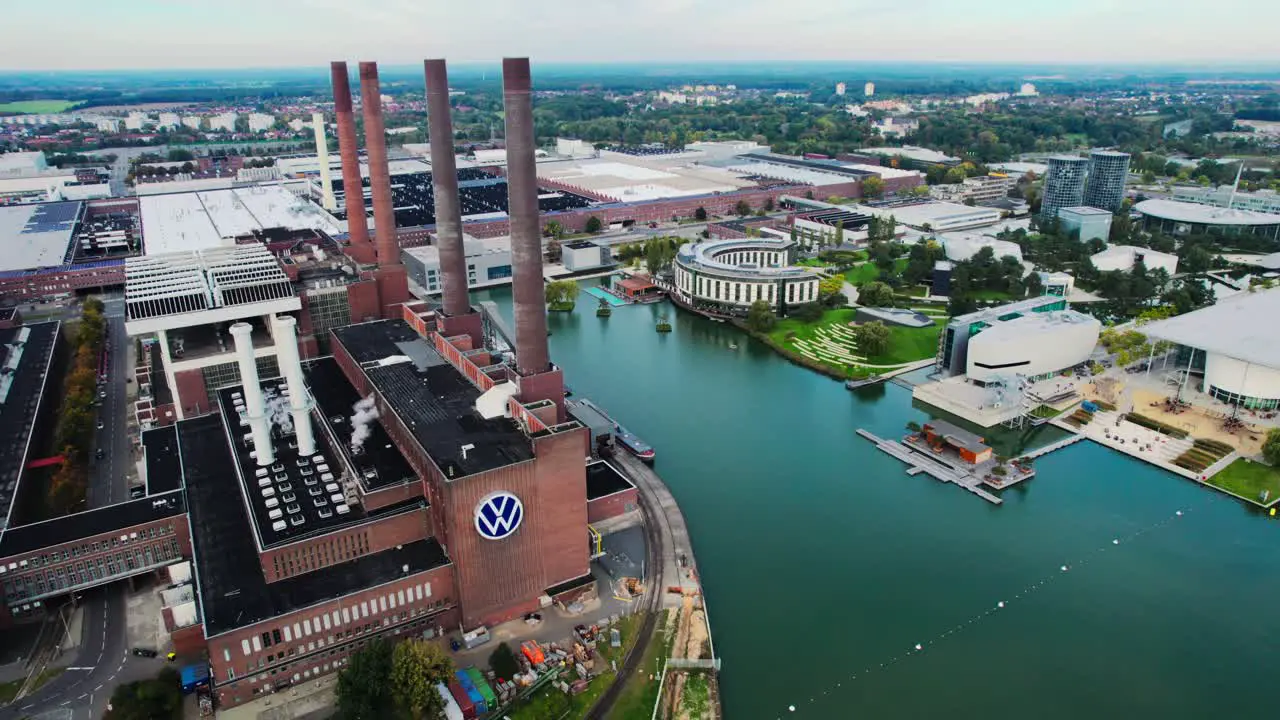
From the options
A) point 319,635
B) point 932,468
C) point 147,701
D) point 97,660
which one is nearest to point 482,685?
point 319,635

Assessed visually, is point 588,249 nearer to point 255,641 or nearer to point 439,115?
point 439,115

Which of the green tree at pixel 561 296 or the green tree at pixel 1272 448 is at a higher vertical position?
the green tree at pixel 561 296

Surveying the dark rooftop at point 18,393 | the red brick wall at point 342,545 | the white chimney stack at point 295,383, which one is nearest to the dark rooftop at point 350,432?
the white chimney stack at point 295,383

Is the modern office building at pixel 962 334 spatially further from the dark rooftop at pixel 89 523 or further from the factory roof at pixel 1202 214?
the factory roof at pixel 1202 214

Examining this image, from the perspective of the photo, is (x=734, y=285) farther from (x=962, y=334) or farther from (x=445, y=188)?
(x=445, y=188)

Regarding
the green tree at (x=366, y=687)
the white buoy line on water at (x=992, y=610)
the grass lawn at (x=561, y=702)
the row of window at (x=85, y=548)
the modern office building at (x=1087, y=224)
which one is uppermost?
the modern office building at (x=1087, y=224)

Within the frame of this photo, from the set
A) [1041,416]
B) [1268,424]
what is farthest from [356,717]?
[1268,424]
